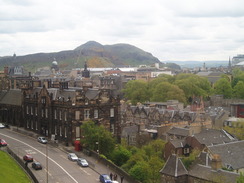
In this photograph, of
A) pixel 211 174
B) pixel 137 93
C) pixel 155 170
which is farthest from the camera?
pixel 137 93

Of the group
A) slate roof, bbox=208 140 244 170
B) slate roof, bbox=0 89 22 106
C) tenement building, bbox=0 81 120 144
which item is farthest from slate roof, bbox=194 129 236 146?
slate roof, bbox=0 89 22 106

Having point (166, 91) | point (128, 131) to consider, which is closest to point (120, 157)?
point (128, 131)

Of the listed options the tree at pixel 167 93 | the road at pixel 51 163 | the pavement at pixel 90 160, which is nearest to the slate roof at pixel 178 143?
the pavement at pixel 90 160

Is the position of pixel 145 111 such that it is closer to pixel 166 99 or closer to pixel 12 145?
pixel 166 99

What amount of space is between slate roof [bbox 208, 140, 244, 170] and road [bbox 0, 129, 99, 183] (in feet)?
73.0

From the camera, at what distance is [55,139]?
2653 inches

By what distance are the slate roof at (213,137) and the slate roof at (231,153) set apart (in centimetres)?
821

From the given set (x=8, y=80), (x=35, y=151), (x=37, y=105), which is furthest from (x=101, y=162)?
(x=8, y=80)

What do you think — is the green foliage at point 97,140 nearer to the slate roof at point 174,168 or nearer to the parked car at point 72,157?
the parked car at point 72,157

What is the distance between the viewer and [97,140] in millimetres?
59281

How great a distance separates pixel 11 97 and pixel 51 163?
114ft

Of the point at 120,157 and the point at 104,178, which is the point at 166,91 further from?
the point at 104,178

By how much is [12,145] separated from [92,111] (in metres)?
14.1

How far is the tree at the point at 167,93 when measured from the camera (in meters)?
136
